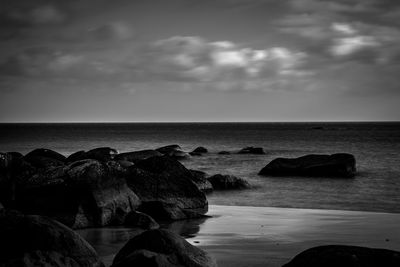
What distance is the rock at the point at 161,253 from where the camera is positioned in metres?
7.23

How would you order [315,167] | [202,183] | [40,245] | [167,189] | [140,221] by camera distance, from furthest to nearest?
[315,167] → [202,183] → [167,189] → [140,221] → [40,245]

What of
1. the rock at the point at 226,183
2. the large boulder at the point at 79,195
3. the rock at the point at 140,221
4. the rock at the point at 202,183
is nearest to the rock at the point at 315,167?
the rock at the point at 226,183

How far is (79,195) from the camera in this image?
12969mm

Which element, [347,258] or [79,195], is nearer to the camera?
[347,258]

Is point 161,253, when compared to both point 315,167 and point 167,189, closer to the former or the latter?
point 167,189

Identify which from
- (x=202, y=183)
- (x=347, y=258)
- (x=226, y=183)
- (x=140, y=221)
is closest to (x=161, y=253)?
(x=347, y=258)

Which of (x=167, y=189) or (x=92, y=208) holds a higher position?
(x=167, y=189)

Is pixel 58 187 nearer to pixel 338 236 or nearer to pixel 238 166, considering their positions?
pixel 338 236

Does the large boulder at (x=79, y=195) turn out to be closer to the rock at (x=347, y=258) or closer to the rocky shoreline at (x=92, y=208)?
the rocky shoreline at (x=92, y=208)

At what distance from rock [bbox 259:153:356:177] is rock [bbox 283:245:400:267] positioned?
2152cm

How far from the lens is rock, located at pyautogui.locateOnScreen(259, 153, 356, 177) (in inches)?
1116

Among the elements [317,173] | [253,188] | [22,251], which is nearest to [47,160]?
[253,188]

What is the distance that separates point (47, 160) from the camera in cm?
2306

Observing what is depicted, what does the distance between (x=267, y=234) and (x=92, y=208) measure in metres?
4.40
